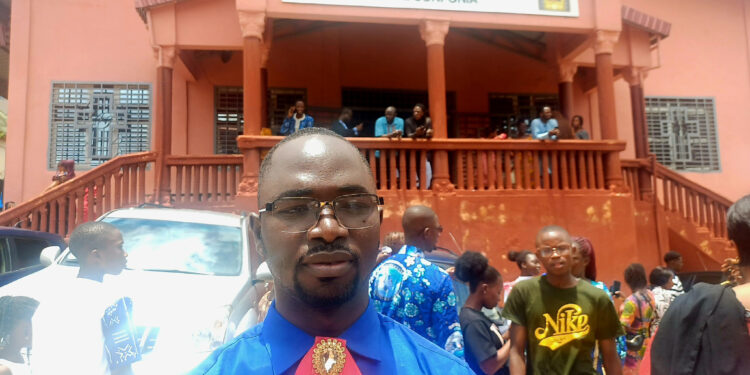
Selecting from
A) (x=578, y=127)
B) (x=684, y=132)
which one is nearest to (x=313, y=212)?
(x=578, y=127)

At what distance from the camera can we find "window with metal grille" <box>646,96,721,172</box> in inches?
539

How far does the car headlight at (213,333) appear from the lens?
3.77m

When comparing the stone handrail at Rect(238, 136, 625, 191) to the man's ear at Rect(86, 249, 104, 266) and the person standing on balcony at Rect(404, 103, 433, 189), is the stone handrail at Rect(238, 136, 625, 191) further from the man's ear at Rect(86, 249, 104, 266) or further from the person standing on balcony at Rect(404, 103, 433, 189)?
the man's ear at Rect(86, 249, 104, 266)

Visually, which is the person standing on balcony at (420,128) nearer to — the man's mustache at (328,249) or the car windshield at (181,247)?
the car windshield at (181,247)

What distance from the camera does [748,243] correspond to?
91.2 inches

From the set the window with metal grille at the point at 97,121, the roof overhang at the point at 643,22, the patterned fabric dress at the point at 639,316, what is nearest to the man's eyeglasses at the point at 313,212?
the patterned fabric dress at the point at 639,316

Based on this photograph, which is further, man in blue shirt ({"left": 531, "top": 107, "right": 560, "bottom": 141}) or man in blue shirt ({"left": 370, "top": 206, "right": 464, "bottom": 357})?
man in blue shirt ({"left": 531, "top": 107, "right": 560, "bottom": 141})

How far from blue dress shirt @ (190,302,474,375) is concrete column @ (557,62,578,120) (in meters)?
11.5

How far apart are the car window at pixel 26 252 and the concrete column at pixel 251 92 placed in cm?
277

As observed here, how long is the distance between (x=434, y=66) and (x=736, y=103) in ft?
29.3

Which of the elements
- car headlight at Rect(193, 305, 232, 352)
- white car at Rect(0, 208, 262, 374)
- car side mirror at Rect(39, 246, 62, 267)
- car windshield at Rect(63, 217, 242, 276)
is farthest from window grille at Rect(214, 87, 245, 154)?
car headlight at Rect(193, 305, 232, 352)

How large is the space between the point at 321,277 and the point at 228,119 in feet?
38.7

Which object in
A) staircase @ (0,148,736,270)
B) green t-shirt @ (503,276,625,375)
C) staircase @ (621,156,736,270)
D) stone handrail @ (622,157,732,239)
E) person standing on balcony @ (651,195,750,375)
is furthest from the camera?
stone handrail @ (622,157,732,239)

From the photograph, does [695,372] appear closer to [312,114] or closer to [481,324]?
[481,324]
